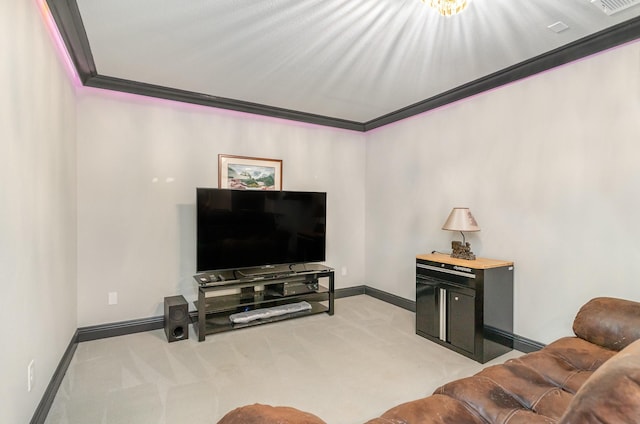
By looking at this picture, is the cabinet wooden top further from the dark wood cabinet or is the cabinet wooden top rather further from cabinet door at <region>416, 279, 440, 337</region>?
cabinet door at <region>416, 279, 440, 337</region>

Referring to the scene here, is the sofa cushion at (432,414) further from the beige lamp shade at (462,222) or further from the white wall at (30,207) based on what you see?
the beige lamp shade at (462,222)

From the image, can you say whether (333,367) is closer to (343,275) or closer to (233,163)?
(343,275)

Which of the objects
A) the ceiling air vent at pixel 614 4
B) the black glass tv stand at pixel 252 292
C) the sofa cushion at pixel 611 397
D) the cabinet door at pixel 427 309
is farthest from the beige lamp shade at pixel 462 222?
the sofa cushion at pixel 611 397

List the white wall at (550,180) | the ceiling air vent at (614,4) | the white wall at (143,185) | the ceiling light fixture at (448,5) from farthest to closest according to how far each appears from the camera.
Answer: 1. the white wall at (143,185)
2. the white wall at (550,180)
3. the ceiling air vent at (614,4)
4. the ceiling light fixture at (448,5)

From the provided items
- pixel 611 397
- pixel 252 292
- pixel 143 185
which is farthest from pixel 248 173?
pixel 611 397

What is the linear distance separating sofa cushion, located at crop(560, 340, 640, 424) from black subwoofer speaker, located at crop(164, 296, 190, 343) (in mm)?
3206

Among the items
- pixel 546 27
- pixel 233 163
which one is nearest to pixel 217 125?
pixel 233 163

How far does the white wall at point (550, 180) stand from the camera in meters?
2.47

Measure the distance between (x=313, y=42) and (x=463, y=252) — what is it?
2.33 meters

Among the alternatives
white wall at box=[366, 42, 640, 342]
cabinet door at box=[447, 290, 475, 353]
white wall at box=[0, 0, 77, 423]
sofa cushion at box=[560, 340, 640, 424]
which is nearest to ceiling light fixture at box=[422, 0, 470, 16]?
white wall at box=[366, 42, 640, 342]

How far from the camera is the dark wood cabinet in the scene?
2822 millimetres

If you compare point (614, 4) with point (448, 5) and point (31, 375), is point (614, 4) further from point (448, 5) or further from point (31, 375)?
point (31, 375)

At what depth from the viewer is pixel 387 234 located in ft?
15.3

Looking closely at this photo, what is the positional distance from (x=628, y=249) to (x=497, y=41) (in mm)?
1825
